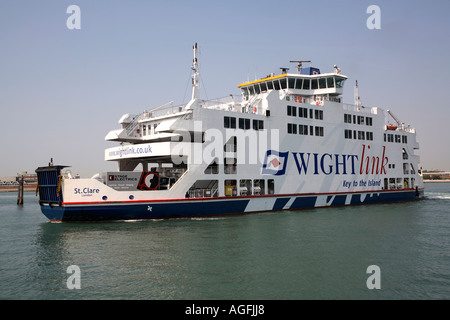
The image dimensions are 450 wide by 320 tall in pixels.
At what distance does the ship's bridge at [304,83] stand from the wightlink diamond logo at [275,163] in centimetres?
580

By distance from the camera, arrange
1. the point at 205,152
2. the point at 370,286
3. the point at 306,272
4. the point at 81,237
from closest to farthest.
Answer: the point at 370,286, the point at 306,272, the point at 81,237, the point at 205,152

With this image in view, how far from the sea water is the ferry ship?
1.50 meters

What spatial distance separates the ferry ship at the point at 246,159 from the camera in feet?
64.5

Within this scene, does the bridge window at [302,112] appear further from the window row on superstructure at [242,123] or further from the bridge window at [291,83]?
the window row on superstructure at [242,123]

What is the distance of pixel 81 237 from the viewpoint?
16.3m

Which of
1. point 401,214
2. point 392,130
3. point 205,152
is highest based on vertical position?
point 392,130

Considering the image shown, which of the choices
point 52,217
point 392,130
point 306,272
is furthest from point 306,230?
point 392,130

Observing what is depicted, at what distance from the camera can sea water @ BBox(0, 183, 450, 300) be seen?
964 centimetres

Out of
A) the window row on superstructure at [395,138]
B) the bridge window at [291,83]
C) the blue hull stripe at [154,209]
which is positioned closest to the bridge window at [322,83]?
the bridge window at [291,83]

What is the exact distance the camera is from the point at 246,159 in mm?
23281

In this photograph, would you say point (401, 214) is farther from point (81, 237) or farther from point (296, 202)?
point (81, 237)

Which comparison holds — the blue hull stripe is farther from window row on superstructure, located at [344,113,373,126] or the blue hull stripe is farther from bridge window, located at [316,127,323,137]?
window row on superstructure, located at [344,113,373,126]

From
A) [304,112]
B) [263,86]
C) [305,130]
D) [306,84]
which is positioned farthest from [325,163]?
[263,86]

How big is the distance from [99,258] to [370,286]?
8574 mm
